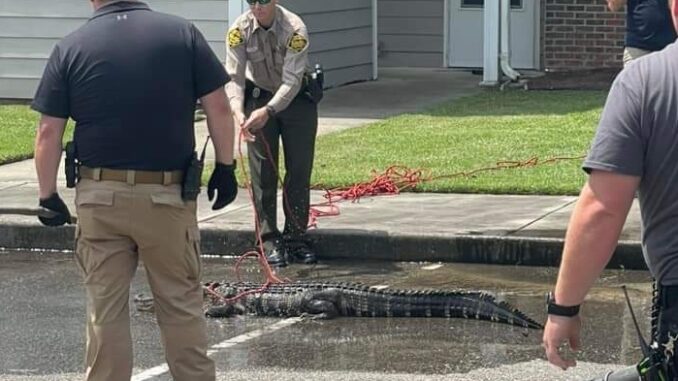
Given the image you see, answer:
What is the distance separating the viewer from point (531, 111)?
51.5ft

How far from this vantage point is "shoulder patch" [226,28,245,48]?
30.1 ft

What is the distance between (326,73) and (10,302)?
10.7 m

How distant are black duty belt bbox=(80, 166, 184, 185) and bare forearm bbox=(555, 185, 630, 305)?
7.10 feet

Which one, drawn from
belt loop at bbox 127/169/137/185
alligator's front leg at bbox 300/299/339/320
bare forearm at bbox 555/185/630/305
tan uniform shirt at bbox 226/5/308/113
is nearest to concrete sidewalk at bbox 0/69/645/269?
tan uniform shirt at bbox 226/5/308/113

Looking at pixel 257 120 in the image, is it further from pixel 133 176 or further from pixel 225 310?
pixel 133 176

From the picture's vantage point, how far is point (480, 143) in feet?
44.3

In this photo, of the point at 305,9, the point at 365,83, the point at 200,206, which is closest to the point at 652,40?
the point at 200,206

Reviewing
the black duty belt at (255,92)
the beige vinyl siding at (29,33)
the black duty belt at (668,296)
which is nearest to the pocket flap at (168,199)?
the black duty belt at (668,296)

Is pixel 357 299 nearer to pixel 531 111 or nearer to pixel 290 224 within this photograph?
pixel 290 224

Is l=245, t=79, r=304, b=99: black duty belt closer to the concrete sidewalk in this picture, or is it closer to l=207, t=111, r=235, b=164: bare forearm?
the concrete sidewalk

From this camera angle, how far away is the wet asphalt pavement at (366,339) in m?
6.88

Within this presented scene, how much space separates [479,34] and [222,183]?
14.9 m

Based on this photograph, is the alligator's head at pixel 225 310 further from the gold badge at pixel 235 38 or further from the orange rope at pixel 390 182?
the orange rope at pixel 390 182

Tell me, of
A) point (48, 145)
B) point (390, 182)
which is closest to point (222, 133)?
point (48, 145)
